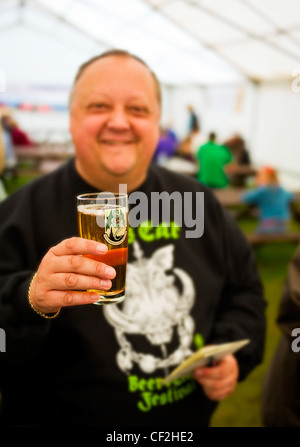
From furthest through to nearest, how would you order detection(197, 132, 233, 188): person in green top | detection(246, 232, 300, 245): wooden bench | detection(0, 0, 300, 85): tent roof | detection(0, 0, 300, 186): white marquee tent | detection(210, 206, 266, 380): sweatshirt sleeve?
detection(0, 0, 300, 186): white marquee tent
detection(0, 0, 300, 85): tent roof
detection(197, 132, 233, 188): person in green top
detection(246, 232, 300, 245): wooden bench
detection(210, 206, 266, 380): sweatshirt sleeve

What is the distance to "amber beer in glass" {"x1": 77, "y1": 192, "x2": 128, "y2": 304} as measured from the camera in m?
0.80

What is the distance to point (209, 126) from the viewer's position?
14.4 metres

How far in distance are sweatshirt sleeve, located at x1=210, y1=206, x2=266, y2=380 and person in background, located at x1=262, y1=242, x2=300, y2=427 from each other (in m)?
0.10

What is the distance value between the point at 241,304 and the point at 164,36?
9.76 m

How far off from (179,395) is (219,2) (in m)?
7.02

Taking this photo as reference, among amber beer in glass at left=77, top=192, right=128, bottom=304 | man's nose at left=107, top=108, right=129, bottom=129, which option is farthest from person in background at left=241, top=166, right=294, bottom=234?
amber beer in glass at left=77, top=192, right=128, bottom=304

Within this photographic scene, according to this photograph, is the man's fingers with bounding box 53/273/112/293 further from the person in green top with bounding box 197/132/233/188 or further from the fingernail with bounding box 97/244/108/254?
the person in green top with bounding box 197/132/233/188

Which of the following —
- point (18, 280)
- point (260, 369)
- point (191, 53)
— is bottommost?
point (260, 369)

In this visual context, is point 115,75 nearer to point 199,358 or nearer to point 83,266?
point 83,266

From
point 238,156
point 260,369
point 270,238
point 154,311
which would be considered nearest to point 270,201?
point 270,238

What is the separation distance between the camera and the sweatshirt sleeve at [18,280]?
1.03 meters

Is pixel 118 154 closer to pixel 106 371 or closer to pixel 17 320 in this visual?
pixel 17 320

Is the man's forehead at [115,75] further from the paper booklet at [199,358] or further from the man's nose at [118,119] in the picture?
the paper booklet at [199,358]

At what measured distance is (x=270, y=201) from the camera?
15.3 feet
